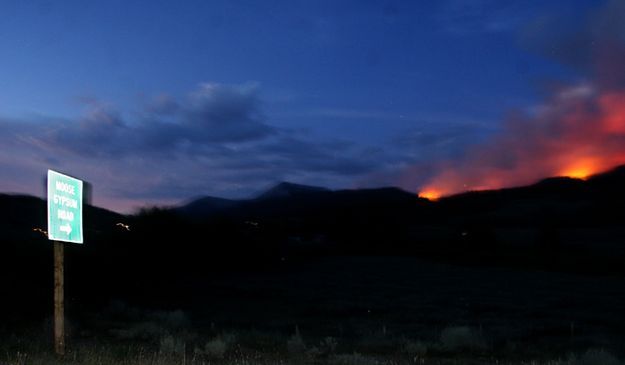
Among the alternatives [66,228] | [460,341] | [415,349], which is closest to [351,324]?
[460,341]

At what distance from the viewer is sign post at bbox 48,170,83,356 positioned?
44.7ft

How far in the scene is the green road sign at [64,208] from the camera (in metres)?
13.6

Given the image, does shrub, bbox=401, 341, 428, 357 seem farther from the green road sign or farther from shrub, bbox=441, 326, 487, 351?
the green road sign

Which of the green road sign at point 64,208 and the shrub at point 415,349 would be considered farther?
the shrub at point 415,349

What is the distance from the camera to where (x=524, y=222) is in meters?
117

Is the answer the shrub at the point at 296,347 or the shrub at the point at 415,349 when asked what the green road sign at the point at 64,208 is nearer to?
the shrub at the point at 296,347

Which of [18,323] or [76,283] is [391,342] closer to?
[18,323]

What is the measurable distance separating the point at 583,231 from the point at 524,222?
55.4 ft

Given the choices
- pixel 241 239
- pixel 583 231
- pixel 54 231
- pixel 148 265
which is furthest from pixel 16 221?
pixel 54 231

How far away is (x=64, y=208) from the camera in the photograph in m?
14.2

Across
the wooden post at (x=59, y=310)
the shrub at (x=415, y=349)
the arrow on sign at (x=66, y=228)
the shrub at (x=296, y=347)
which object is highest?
the arrow on sign at (x=66, y=228)

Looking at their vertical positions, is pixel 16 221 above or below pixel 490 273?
above

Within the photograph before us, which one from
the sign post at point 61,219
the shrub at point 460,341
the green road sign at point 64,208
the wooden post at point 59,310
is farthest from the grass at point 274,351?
the green road sign at point 64,208

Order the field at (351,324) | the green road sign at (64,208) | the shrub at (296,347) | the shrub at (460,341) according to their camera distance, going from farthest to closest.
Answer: the shrub at (460,341)
the shrub at (296,347)
the field at (351,324)
the green road sign at (64,208)
